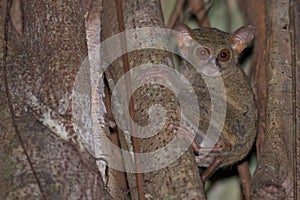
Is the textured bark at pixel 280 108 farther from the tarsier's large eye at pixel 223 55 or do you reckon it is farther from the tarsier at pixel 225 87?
the tarsier's large eye at pixel 223 55

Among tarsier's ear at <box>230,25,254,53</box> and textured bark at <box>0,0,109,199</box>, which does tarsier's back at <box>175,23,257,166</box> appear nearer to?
tarsier's ear at <box>230,25,254,53</box>

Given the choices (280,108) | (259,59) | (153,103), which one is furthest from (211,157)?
(259,59)

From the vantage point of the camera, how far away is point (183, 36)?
3900 mm

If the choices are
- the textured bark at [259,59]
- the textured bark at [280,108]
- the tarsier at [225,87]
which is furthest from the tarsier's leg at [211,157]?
the textured bark at [259,59]

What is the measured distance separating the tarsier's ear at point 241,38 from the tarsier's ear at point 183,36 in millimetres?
290

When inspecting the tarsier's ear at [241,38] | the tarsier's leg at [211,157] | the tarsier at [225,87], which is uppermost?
the tarsier's ear at [241,38]

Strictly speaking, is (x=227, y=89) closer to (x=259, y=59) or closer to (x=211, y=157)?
(x=259, y=59)

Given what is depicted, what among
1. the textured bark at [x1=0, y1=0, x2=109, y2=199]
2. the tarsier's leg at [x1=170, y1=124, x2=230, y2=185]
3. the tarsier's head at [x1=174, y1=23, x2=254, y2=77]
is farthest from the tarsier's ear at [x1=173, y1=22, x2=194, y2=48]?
the textured bark at [x1=0, y1=0, x2=109, y2=199]

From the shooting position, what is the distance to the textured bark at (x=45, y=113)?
8.03 feet

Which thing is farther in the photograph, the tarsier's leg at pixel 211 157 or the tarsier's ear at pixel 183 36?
the tarsier's ear at pixel 183 36

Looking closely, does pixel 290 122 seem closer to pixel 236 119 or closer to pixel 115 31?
pixel 236 119

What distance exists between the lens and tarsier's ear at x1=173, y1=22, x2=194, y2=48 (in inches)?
151

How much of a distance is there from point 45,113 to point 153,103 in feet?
1.71

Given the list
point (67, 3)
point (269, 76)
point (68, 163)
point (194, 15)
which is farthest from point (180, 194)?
point (194, 15)
